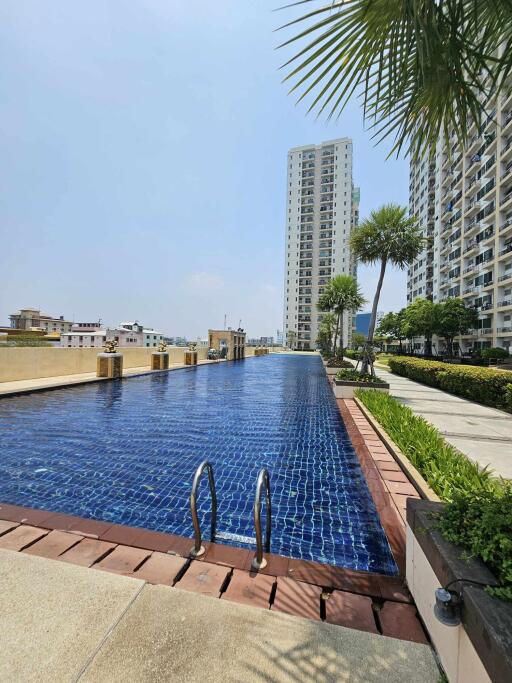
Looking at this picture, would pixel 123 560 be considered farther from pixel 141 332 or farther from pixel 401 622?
pixel 141 332

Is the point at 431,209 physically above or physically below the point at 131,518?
above

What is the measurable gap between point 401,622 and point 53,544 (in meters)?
2.97

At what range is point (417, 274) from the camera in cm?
6762

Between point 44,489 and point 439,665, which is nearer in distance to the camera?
point 439,665

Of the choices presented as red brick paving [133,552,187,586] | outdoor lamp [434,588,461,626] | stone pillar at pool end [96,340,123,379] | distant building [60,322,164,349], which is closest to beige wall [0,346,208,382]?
stone pillar at pool end [96,340,123,379]

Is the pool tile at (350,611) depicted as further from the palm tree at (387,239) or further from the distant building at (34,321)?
the distant building at (34,321)

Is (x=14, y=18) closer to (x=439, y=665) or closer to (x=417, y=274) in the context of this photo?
(x=439, y=665)

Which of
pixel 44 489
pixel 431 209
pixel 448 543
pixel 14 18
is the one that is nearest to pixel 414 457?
pixel 448 543

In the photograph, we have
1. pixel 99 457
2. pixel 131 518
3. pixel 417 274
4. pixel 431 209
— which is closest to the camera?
pixel 131 518

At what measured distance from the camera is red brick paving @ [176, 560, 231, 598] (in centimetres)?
235

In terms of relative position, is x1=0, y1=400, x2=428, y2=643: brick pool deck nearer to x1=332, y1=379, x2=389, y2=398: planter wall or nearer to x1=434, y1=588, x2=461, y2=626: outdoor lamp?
x1=434, y1=588, x2=461, y2=626: outdoor lamp

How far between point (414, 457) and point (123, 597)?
4175 mm

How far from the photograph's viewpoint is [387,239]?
13.3 metres

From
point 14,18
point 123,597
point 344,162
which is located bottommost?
point 123,597
